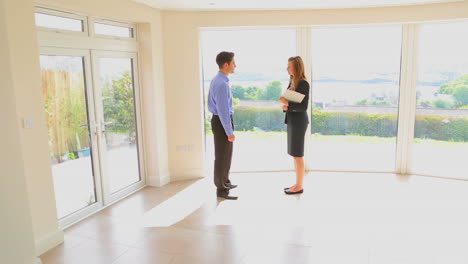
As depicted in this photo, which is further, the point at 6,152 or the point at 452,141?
the point at 452,141

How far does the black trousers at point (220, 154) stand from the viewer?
425cm

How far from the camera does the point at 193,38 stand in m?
5.00

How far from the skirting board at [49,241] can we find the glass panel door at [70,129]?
0.37m

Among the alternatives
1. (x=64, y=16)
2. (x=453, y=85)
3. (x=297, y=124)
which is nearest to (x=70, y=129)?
(x=64, y=16)

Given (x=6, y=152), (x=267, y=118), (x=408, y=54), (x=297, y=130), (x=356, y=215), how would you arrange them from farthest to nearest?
(x=267, y=118) < (x=408, y=54) < (x=297, y=130) < (x=356, y=215) < (x=6, y=152)

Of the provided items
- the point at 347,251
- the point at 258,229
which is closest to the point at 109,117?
the point at 258,229

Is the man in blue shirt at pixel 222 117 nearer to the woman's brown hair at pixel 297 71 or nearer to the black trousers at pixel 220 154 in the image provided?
the black trousers at pixel 220 154

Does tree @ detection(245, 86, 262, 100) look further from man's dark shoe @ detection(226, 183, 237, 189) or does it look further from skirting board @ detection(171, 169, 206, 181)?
man's dark shoe @ detection(226, 183, 237, 189)

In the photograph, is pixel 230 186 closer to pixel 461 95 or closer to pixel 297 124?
pixel 297 124

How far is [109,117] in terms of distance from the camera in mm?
4340

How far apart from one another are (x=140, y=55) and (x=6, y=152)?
2.46 m

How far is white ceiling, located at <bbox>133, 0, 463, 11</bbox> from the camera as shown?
446 cm

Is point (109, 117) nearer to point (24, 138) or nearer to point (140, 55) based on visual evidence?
point (140, 55)

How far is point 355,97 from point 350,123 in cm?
40
